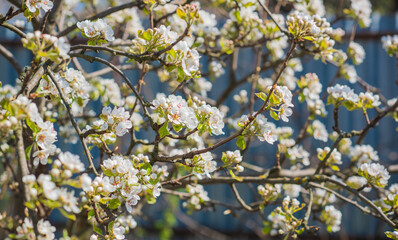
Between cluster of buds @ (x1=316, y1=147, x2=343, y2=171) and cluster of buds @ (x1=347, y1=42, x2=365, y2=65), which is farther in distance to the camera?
cluster of buds @ (x1=347, y1=42, x2=365, y2=65)

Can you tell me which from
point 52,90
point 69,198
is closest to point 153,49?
point 52,90

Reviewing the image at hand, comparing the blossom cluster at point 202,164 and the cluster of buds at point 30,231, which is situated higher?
the blossom cluster at point 202,164

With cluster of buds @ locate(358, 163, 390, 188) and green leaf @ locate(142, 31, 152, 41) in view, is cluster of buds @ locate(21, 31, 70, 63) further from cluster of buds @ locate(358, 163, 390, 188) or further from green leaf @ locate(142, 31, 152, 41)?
cluster of buds @ locate(358, 163, 390, 188)

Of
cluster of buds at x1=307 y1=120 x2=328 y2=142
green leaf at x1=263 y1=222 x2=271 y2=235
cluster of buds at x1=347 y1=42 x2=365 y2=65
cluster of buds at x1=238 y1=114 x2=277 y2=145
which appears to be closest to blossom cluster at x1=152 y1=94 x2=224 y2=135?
cluster of buds at x1=238 y1=114 x2=277 y2=145

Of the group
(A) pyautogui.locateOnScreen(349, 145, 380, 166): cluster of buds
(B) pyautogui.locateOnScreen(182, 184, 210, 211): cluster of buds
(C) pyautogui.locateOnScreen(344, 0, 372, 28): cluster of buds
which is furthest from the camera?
(C) pyautogui.locateOnScreen(344, 0, 372, 28): cluster of buds

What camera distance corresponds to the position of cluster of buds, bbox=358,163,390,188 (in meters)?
1.54

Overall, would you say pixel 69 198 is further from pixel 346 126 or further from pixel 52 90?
pixel 346 126

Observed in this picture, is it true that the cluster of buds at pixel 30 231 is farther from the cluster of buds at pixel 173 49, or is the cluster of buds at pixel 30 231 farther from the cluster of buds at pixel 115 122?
the cluster of buds at pixel 173 49

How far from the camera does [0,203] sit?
4270mm

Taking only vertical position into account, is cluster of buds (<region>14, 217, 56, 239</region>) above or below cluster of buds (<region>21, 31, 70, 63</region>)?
below

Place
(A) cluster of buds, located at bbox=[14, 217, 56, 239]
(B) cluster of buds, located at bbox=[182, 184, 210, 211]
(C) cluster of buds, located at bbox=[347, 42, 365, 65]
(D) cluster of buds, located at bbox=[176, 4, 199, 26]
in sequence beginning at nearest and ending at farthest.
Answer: (A) cluster of buds, located at bbox=[14, 217, 56, 239]
(D) cluster of buds, located at bbox=[176, 4, 199, 26]
(B) cluster of buds, located at bbox=[182, 184, 210, 211]
(C) cluster of buds, located at bbox=[347, 42, 365, 65]

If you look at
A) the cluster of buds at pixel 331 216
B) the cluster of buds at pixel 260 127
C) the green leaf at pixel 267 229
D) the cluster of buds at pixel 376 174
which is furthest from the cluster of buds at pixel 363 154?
the cluster of buds at pixel 260 127

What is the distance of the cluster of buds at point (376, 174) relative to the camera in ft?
5.04

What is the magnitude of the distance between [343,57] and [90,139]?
1.44m
